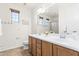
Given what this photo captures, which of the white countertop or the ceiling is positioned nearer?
the white countertop

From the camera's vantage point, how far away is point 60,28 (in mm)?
1882

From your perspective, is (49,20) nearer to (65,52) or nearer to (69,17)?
(69,17)

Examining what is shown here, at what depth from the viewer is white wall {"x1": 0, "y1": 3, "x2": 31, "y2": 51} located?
1.91m

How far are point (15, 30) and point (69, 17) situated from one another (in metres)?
1.20

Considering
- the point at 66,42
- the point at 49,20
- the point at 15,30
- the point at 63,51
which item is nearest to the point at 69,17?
the point at 49,20

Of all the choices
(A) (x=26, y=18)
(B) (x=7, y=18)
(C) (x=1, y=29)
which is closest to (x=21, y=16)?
(A) (x=26, y=18)

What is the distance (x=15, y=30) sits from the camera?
2.24m

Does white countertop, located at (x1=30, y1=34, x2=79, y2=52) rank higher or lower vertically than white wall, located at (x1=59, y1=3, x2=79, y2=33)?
lower

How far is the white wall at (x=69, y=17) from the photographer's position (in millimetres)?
1648

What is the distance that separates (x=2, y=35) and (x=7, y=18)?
44 centimetres

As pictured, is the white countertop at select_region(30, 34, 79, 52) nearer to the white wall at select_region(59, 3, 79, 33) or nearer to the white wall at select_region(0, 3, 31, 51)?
the white wall at select_region(59, 3, 79, 33)

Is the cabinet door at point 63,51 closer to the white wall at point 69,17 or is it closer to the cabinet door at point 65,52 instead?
the cabinet door at point 65,52

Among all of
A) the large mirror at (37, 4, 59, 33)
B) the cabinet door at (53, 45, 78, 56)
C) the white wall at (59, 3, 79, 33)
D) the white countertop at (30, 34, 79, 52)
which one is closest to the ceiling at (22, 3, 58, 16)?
the large mirror at (37, 4, 59, 33)

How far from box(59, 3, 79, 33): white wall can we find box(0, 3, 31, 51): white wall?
A: 63 centimetres
